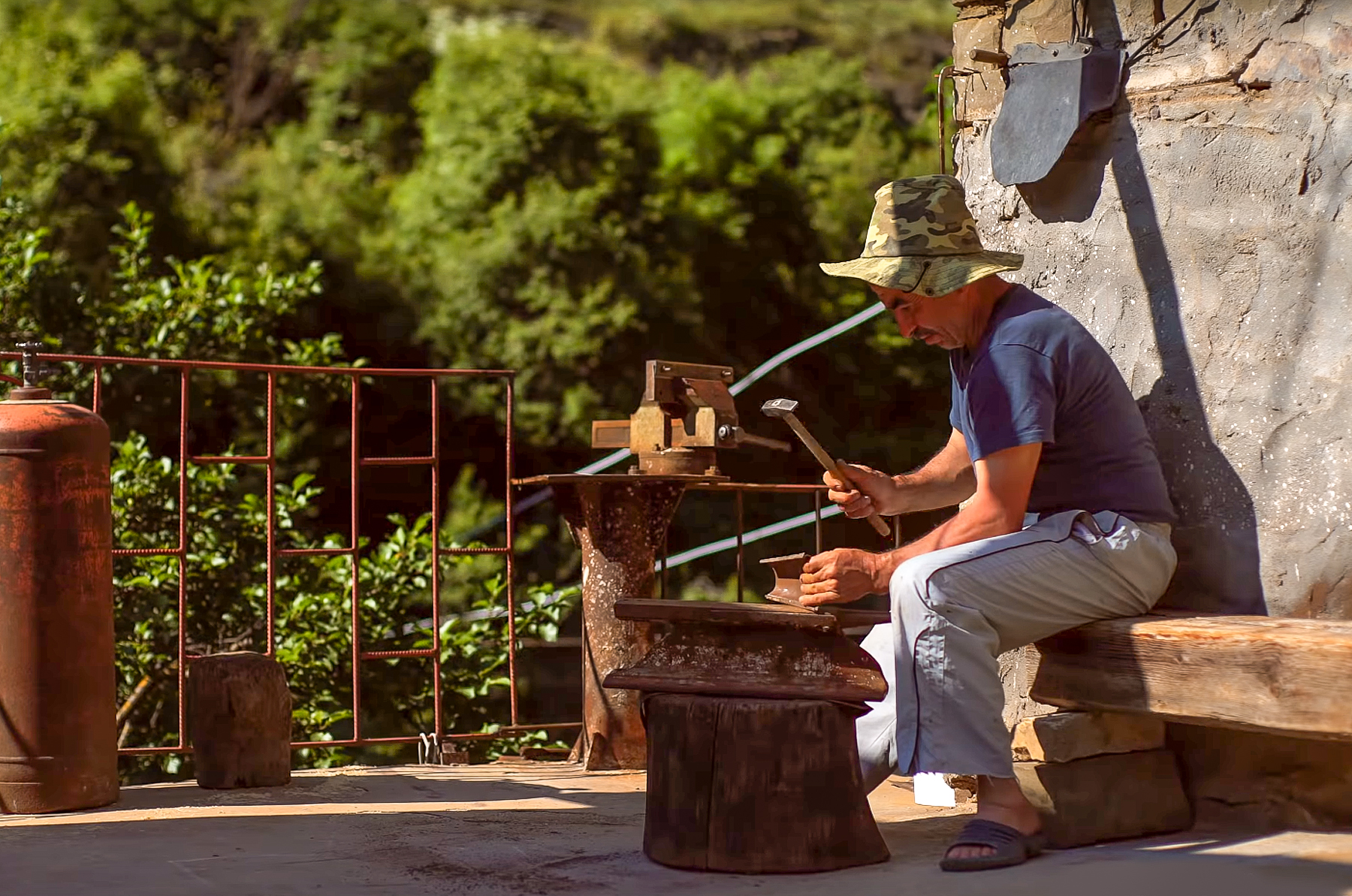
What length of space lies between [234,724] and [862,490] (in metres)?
1.98

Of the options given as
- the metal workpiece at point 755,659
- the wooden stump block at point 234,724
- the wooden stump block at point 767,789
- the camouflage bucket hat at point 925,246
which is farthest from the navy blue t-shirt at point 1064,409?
the wooden stump block at point 234,724

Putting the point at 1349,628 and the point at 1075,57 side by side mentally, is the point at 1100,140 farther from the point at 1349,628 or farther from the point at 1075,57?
the point at 1349,628

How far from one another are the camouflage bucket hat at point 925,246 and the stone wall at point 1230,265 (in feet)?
1.57

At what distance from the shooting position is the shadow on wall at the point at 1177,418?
362 centimetres

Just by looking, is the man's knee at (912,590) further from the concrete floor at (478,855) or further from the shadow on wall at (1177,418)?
the shadow on wall at (1177,418)

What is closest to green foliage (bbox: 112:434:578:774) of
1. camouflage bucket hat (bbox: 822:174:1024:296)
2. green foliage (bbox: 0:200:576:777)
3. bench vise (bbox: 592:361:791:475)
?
green foliage (bbox: 0:200:576:777)

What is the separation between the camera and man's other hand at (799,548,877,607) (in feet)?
10.9

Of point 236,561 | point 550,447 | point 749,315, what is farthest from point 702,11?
point 236,561

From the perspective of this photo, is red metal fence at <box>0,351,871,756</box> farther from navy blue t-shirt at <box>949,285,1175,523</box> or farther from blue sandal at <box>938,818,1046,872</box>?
blue sandal at <box>938,818,1046,872</box>

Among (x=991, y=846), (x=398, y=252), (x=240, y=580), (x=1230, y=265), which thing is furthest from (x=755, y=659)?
(x=398, y=252)

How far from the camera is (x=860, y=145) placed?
19.7 m

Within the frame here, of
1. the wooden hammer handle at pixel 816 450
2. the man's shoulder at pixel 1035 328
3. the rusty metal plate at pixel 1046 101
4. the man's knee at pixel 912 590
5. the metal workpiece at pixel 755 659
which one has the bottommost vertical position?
the metal workpiece at pixel 755 659

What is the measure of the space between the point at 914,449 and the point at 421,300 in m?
5.43

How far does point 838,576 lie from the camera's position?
332 centimetres
